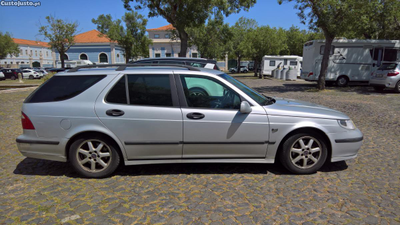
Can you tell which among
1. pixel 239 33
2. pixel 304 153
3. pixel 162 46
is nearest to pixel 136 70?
pixel 304 153

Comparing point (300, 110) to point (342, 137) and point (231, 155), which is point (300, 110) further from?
point (231, 155)

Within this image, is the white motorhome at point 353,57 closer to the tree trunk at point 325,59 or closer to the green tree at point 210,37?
the tree trunk at point 325,59

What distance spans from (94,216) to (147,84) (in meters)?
1.94

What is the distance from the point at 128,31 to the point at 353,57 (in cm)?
3409

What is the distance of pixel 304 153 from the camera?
4.25 metres

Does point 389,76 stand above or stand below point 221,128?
above

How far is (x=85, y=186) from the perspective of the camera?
401cm

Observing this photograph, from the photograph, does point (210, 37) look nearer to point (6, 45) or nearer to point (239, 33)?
point (239, 33)

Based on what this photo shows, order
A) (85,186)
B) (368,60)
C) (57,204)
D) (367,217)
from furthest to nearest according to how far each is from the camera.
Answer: (368,60) < (85,186) < (57,204) < (367,217)

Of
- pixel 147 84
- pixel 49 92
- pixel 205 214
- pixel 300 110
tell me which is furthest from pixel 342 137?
pixel 49 92

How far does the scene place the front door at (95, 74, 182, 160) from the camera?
4059 mm

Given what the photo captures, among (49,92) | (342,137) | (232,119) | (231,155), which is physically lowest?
(231,155)

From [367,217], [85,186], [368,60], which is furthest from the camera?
[368,60]

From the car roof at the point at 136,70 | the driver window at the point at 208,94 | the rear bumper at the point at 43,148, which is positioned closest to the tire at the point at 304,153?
the driver window at the point at 208,94
